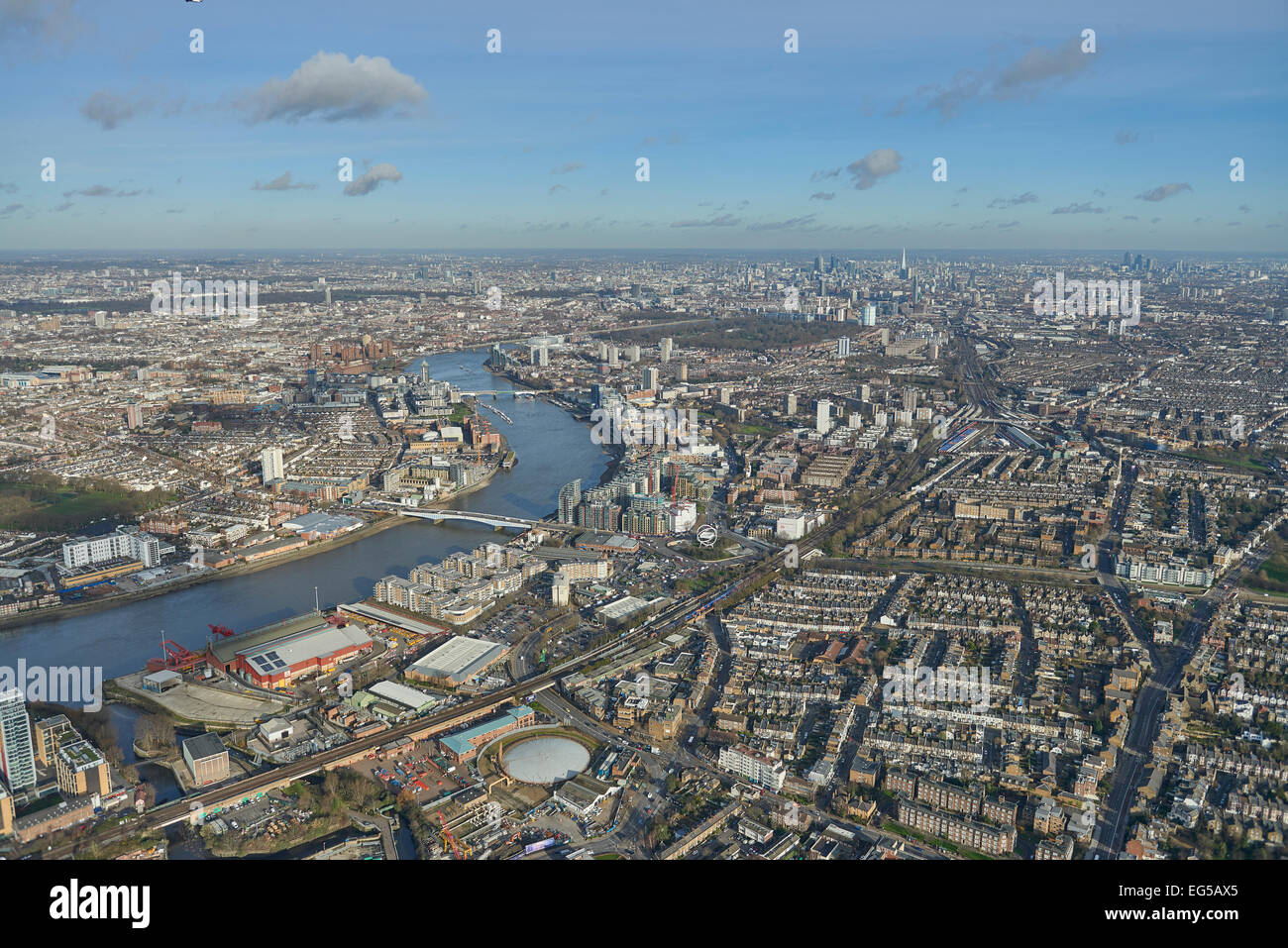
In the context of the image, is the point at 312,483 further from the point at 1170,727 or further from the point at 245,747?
the point at 1170,727

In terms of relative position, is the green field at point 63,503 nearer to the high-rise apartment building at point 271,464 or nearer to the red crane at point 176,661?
the high-rise apartment building at point 271,464

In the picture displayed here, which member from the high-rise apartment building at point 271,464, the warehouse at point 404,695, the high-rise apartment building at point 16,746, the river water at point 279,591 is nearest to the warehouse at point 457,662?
the warehouse at point 404,695

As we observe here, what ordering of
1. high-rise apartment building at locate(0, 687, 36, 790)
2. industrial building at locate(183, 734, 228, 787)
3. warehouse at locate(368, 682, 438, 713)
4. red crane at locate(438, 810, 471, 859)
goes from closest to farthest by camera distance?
1. red crane at locate(438, 810, 471, 859)
2. high-rise apartment building at locate(0, 687, 36, 790)
3. industrial building at locate(183, 734, 228, 787)
4. warehouse at locate(368, 682, 438, 713)

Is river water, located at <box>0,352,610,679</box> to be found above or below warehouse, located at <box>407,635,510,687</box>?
above

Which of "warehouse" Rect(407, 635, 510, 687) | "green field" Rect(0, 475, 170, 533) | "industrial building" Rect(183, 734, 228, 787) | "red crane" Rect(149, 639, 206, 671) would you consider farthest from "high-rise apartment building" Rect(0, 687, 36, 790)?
"green field" Rect(0, 475, 170, 533)

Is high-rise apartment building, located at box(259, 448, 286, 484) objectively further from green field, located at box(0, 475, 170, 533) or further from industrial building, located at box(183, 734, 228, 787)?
industrial building, located at box(183, 734, 228, 787)

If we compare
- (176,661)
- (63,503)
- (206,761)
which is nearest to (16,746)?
(206,761)
